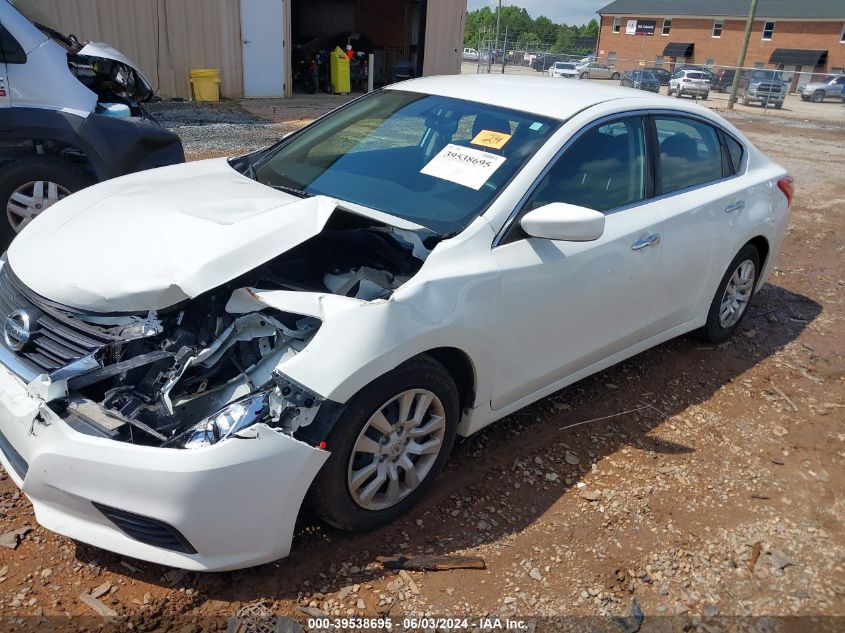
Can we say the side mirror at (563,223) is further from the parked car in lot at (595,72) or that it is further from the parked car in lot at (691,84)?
the parked car in lot at (595,72)

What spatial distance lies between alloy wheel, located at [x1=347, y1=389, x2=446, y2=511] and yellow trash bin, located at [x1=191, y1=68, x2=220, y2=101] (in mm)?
14501

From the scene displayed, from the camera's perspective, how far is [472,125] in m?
3.45

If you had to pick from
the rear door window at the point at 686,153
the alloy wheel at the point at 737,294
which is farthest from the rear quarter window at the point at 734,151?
the alloy wheel at the point at 737,294

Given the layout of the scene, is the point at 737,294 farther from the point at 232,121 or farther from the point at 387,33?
the point at 387,33

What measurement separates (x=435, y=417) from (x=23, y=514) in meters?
1.75

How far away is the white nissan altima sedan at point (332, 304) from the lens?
7.45 feet

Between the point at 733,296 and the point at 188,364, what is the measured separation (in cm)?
384

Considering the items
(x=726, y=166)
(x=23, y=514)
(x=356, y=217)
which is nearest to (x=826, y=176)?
(x=726, y=166)

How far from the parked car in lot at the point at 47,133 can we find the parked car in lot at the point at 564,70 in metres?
36.7

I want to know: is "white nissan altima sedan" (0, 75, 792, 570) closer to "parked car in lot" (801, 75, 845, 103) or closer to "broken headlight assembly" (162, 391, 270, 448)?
"broken headlight assembly" (162, 391, 270, 448)

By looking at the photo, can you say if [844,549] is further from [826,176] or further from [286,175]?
[826,176]

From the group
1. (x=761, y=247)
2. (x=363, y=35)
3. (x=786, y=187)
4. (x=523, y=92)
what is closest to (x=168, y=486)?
(x=523, y=92)

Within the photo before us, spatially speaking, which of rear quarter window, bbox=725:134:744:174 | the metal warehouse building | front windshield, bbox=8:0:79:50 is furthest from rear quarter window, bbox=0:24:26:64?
the metal warehouse building

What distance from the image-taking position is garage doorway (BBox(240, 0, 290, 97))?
16.1m
